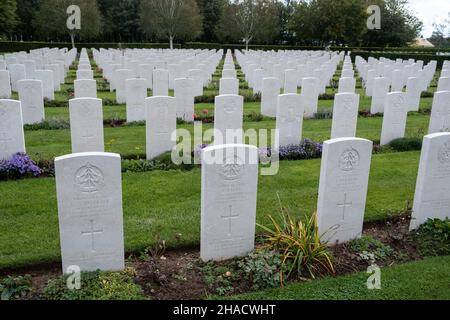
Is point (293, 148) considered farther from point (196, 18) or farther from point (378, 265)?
point (196, 18)

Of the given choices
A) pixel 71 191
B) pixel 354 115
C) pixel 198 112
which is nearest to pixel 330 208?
pixel 71 191

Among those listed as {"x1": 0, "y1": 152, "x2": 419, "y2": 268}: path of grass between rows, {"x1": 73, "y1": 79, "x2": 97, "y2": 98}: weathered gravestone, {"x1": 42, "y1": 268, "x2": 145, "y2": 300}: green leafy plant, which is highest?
{"x1": 73, "y1": 79, "x2": 97, "y2": 98}: weathered gravestone

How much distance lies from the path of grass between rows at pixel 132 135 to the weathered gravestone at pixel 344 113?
24.0 inches

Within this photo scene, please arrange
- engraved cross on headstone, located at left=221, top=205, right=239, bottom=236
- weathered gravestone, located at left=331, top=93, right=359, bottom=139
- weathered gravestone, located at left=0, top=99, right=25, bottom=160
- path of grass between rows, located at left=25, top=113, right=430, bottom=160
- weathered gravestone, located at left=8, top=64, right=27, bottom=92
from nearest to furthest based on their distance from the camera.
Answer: engraved cross on headstone, located at left=221, top=205, right=239, bottom=236
weathered gravestone, located at left=0, top=99, right=25, bottom=160
path of grass between rows, located at left=25, top=113, right=430, bottom=160
weathered gravestone, located at left=331, top=93, right=359, bottom=139
weathered gravestone, located at left=8, top=64, right=27, bottom=92

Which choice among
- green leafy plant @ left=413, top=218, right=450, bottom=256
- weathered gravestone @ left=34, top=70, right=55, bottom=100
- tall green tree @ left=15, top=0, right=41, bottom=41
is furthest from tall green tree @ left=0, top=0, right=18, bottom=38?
green leafy plant @ left=413, top=218, right=450, bottom=256

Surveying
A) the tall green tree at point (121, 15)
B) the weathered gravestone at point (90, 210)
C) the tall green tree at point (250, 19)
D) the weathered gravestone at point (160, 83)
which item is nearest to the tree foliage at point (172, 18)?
the tall green tree at point (250, 19)

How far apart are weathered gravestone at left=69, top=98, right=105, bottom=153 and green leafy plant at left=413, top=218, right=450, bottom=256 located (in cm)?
565

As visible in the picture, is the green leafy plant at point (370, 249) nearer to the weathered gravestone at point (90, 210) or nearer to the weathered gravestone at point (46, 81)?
the weathered gravestone at point (90, 210)

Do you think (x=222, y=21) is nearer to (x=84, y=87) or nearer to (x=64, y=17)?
(x=64, y=17)

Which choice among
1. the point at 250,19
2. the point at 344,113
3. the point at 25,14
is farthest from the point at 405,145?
the point at 25,14

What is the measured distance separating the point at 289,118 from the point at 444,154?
404cm

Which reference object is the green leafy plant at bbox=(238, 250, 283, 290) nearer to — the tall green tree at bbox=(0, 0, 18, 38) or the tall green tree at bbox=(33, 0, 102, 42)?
the tall green tree at bbox=(0, 0, 18, 38)

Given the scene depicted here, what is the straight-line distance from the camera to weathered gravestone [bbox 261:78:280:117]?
504 inches

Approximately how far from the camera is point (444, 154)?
5.75m
